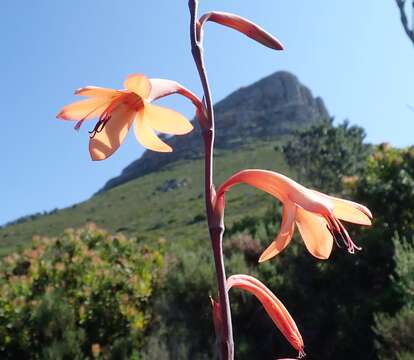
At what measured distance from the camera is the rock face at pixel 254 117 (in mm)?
80062

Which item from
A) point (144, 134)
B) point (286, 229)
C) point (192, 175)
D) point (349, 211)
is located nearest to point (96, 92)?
point (144, 134)

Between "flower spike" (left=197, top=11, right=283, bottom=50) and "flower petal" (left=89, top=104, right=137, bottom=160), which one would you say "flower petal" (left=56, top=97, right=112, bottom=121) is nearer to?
"flower petal" (left=89, top=104, right=137, bottom=160)

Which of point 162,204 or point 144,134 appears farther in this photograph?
point 162,204

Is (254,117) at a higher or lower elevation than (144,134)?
higher

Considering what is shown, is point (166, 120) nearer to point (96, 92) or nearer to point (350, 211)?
point (96, 92)

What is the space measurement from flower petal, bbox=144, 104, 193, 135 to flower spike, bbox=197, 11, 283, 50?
7.6 inches

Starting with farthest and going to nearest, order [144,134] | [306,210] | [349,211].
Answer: [144,134] → [349,211] → [306,210]

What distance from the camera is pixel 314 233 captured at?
132 cm

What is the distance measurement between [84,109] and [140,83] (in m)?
0.19

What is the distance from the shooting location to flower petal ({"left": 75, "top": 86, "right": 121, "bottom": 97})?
49.9 inches

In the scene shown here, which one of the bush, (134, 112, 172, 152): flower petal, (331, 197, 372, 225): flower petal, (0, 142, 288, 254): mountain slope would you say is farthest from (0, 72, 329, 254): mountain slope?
(331, 197, 372, 225): flower petal

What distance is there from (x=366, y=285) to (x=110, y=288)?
3.79 m

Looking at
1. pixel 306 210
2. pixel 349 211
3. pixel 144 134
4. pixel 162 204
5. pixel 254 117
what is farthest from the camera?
pixel 254 117

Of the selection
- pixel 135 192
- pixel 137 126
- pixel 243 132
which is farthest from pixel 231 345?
pixel 243 132
